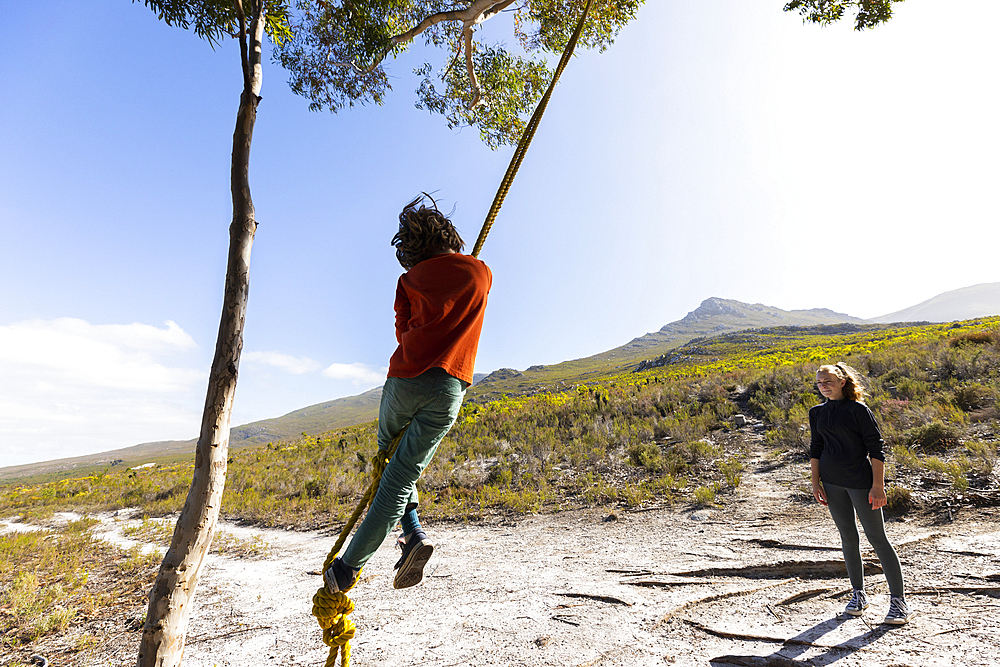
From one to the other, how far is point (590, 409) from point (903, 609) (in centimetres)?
1105

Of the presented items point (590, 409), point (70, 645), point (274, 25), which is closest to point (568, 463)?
point (590, 409)

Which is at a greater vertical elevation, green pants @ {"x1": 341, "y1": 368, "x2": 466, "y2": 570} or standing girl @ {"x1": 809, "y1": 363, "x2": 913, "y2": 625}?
green pants @ {"x1": 341, "y1": 368, "x2": 466, "y2": 570}

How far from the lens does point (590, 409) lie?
46.6 ft

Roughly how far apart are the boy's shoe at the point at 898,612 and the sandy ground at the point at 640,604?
62 millimetres

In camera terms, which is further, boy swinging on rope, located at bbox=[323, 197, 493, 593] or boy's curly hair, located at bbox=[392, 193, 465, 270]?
boy's curly hair, located at bbox=[392, 193, 465, 270]

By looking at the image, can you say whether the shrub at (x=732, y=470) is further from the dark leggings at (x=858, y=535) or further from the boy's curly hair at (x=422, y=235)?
the boy's curly hair at (x=422, y=235)

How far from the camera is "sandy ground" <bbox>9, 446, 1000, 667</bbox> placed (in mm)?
2941

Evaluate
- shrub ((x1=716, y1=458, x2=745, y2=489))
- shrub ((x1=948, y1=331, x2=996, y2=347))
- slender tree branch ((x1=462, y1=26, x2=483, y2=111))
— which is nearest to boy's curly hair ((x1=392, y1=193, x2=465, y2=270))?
slender tree branch ((x1=462, y1=26, x2=483, y2=111))

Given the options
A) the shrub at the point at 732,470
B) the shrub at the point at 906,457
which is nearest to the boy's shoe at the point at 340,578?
the shrub at the point at 732,470

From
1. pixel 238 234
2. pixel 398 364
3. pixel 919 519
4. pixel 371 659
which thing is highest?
pixel 238 234

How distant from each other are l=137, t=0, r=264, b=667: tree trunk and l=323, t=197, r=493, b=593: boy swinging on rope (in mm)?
788

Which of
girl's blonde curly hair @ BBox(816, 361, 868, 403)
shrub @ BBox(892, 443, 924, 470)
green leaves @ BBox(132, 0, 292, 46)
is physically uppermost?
green leaves @ BBox(132, 0, 292, 46)

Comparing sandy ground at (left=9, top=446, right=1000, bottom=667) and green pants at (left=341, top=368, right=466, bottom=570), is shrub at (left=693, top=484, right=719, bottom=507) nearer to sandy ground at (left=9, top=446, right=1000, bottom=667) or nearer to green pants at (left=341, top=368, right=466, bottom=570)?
sandy ground at (left=9, top=446, right=1000, bottom=667)

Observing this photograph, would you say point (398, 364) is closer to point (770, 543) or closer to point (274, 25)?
point (274, 25)
